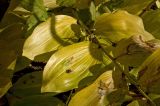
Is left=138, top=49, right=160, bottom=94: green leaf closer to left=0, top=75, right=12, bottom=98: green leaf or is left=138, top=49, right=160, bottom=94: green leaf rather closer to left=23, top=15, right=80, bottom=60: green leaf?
left=23, top=15, right=80, bottom=60: green leaf

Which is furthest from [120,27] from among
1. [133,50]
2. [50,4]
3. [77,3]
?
[50,4]

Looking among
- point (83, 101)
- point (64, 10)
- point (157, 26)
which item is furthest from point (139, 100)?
point (64, 10)

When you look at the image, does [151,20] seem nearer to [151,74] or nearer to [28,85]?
Result: [151,74]

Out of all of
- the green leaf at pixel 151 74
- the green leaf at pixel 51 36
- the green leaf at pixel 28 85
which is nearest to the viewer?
the green leaf at pixel 151 74

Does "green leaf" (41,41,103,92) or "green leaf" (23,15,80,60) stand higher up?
"green leaf" (23,15,80,60)

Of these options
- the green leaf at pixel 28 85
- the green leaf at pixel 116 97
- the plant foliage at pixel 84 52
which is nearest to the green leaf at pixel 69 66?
the plant foliage at pixel 84 52

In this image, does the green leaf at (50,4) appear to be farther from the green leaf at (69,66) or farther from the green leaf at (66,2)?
the green leaf at (69,66)

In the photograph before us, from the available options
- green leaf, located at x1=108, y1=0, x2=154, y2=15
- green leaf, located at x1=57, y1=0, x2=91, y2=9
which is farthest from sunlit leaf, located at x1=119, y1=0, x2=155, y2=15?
green leaf, located at x1=57, y1=0, x2=91, y2=9
